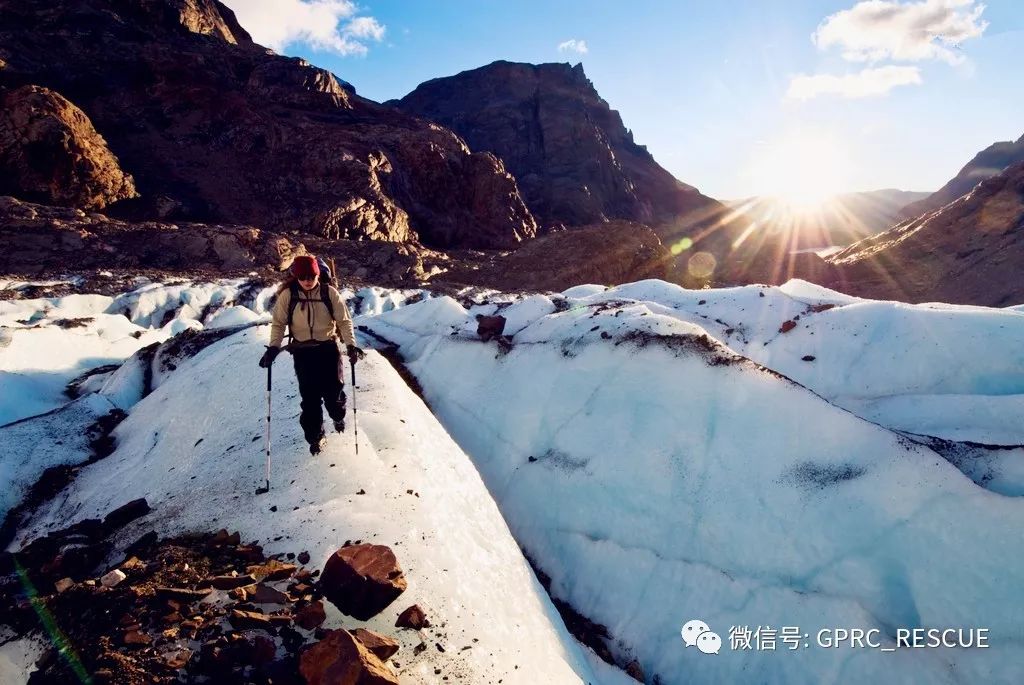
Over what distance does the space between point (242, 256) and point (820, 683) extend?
131 feet

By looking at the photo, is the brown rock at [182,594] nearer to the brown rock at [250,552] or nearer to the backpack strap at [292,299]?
the brown rock at [250,552]

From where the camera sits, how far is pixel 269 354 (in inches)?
264

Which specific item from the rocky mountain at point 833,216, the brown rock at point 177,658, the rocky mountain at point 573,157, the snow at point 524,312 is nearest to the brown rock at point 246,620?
the brown rock at point 177,658

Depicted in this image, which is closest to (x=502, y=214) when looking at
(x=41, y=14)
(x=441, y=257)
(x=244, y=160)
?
(x=441, y=257)

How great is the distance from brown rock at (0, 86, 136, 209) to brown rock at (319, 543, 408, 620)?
51.3 m

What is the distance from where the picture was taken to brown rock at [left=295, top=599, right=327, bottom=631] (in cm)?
410

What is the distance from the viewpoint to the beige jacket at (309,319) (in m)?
6.77

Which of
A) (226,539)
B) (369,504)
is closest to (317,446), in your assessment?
(369,504)

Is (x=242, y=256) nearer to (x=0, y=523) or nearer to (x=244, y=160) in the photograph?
(x=244, y=160)

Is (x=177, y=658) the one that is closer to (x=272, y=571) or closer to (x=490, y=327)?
(x=272, y=571)

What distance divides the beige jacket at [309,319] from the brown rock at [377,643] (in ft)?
12.4

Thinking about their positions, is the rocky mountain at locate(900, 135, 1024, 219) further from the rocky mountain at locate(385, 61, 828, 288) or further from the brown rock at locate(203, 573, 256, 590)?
the brown rock at locate(203, 573, 256, 590)

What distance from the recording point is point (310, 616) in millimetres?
4125

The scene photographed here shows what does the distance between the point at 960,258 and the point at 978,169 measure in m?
81.6
